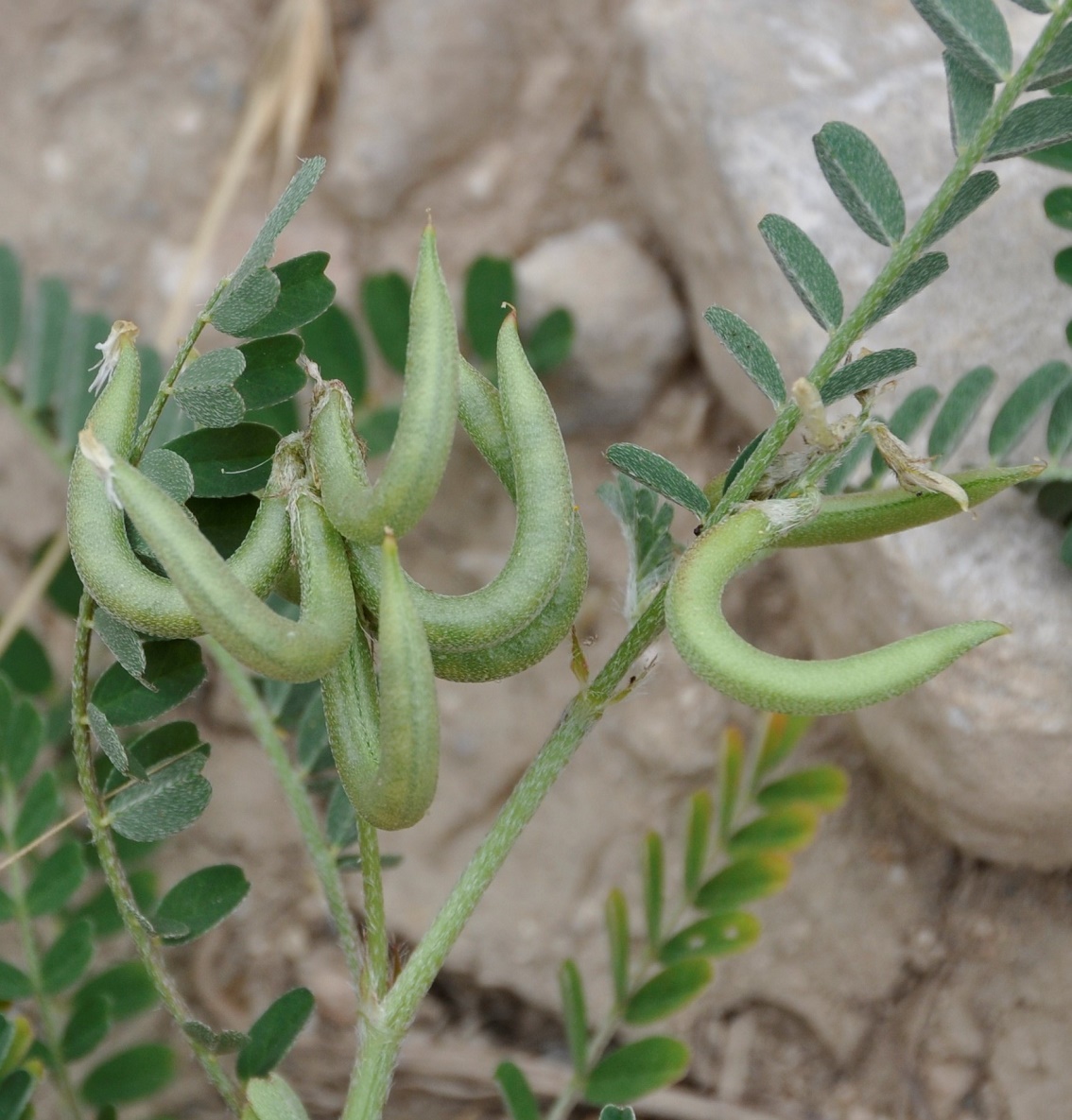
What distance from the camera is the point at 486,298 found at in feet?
6.61

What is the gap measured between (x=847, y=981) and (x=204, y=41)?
7.47ft

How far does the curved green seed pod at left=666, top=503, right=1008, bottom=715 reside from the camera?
900mm

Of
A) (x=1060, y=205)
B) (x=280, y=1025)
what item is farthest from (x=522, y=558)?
(x=1060, y=205)

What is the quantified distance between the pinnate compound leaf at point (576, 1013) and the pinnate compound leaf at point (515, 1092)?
0.47 feet

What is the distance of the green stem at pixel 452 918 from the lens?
114 cm

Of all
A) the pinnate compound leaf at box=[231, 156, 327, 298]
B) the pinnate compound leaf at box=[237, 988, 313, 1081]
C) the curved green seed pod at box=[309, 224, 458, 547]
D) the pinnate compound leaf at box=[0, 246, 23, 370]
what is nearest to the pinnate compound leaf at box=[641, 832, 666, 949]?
the pinnate compound leaf at box=[237, 988, 313, 1081]

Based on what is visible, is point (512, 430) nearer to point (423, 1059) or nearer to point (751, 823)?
point (751, 823)

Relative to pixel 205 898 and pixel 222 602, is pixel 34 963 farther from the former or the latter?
pixel 222 602

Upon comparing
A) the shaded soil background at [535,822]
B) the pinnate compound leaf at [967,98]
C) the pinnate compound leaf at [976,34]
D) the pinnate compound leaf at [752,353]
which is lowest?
the shaded soil background at [535,822]

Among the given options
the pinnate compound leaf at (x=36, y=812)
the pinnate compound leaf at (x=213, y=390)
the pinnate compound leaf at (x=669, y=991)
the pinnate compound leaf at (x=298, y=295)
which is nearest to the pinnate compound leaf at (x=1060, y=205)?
the pinnate compound leaf at (x=298, y=295)

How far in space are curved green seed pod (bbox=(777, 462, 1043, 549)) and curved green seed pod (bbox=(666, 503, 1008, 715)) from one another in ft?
0.49

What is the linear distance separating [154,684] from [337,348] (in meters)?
0.90

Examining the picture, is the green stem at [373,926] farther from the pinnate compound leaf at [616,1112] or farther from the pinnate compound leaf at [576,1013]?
the pinnate compound leaf at [576,1013]

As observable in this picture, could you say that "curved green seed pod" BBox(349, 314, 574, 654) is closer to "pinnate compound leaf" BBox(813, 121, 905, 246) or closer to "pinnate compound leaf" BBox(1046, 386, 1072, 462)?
"pinnate compound leaf" BBox(813, 121, 905, 246)
